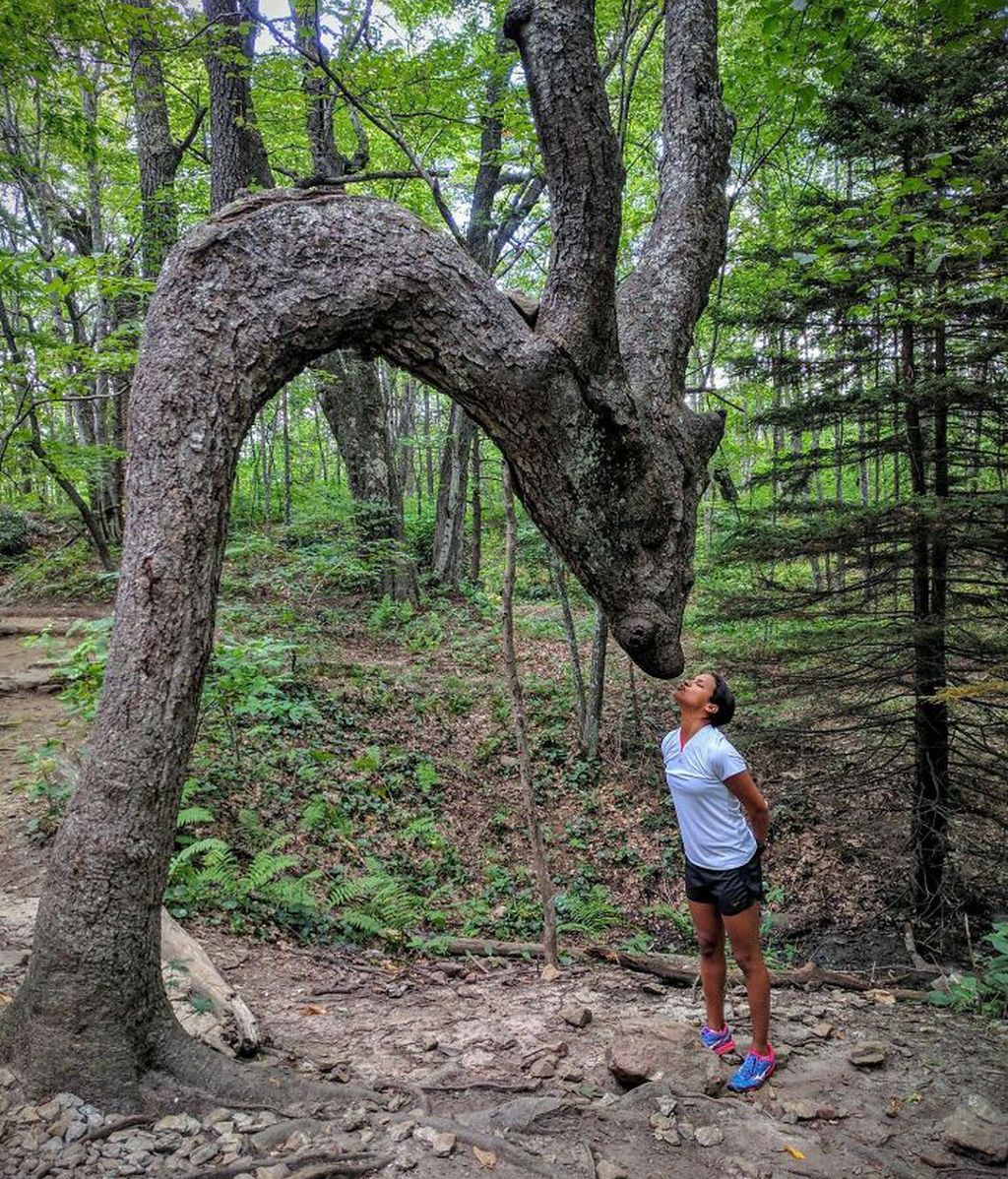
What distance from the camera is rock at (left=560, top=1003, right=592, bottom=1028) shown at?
13.2 ft

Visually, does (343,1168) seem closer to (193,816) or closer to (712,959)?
(712,959)

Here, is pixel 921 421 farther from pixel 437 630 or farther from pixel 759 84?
pixel 437 630

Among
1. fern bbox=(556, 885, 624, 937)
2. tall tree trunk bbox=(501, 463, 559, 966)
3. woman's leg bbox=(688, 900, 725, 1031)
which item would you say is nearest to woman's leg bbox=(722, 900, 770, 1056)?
woman's leg bbox=(688, 900, 725, 1031)

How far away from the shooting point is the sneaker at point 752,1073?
3.32m

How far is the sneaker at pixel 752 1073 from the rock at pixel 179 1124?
2278mm

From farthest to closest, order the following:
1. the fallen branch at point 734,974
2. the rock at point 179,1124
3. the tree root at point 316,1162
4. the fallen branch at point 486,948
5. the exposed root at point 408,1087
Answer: the fallen branch at point 486,948 → the fallen branch at point 734,974 → the exposed root at point 408,1087 → the rock at point 179,1124 → the tree root at point 316,1162

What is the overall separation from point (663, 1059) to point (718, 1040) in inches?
14.2

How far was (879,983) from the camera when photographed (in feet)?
17.8

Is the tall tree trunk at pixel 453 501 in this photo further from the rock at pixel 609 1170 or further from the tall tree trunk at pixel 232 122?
the rock at pixel 609 1170

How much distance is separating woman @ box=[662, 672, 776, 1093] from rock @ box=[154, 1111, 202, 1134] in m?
2.35

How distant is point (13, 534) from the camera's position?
1692 cm

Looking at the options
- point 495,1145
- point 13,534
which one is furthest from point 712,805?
point 13,534

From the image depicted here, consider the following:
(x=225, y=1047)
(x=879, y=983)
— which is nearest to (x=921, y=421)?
(x=879, y=983)

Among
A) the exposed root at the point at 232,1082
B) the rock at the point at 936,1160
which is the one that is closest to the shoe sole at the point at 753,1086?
the rock at the point at 936,1160
